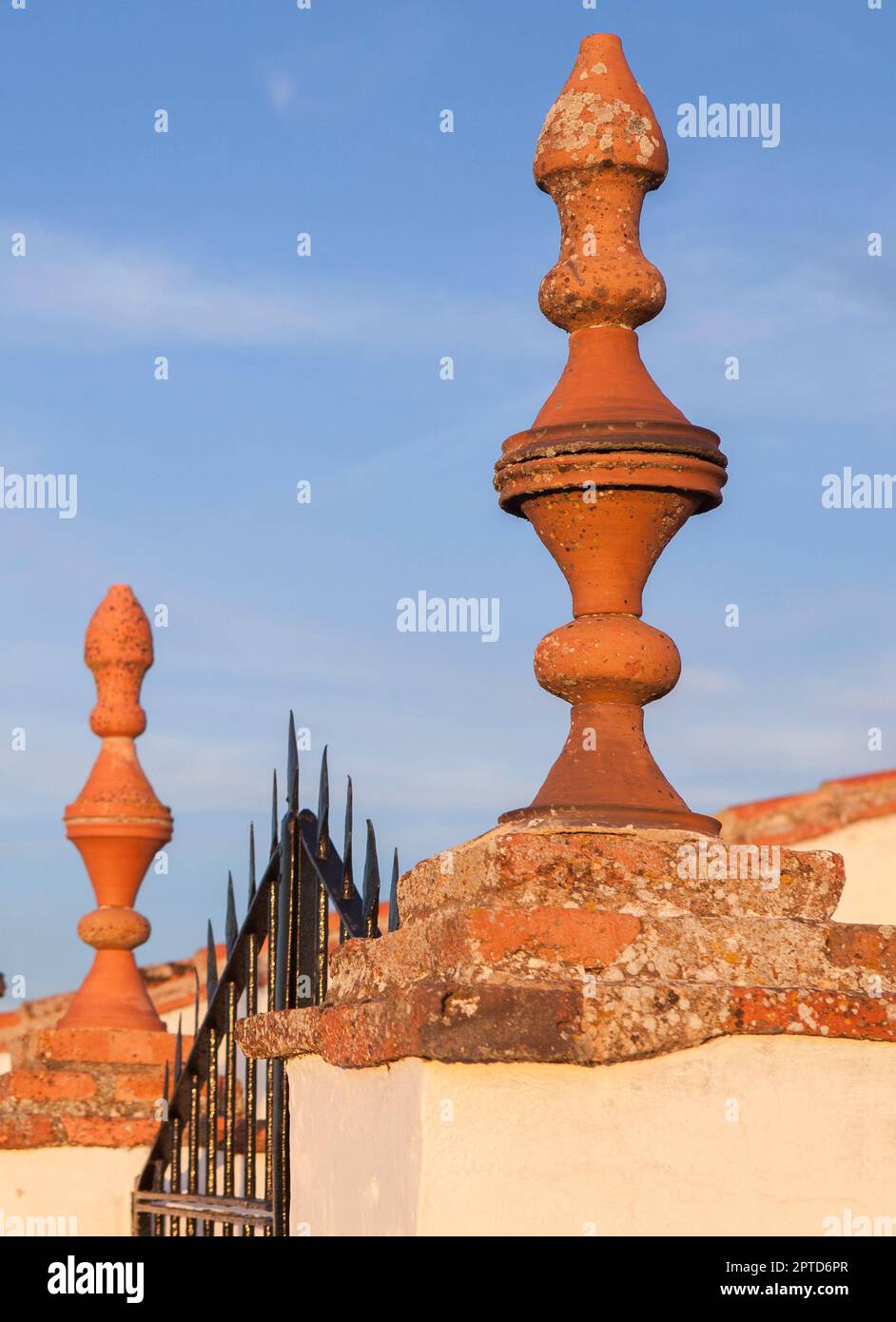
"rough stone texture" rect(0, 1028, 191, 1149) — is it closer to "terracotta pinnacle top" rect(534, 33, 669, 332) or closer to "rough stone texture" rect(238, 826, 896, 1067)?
"rough stone texture" rect(238, 826, 896, 1067)

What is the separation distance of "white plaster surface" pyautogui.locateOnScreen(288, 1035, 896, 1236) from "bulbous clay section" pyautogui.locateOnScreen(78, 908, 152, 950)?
5.08 metres

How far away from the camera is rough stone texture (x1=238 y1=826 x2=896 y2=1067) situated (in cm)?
291

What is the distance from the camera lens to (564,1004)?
292 cm

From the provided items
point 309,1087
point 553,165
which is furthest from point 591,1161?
point 553,165

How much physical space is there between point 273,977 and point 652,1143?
1.72 metres

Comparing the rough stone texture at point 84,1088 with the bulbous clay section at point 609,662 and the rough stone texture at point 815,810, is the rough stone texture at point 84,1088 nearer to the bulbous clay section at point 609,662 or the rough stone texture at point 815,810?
the rough stone texture at point 815,810

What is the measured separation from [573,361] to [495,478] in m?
0.32

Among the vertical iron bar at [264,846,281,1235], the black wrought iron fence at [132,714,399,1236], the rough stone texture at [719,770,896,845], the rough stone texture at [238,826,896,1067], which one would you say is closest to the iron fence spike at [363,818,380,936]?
the black wrought iron fence at [132,714,399,1236]

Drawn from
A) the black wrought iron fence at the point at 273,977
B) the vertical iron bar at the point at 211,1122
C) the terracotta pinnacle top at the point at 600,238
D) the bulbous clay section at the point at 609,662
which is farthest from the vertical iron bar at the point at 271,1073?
the terracotta pinnacle top at the point at 600,238

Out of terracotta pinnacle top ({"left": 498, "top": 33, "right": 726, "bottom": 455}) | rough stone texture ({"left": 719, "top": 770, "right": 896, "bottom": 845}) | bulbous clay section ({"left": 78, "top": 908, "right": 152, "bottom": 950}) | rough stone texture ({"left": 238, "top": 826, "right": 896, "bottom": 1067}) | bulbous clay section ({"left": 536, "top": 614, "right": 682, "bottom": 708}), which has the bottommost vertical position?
rough stone texture ({"left": 238, "top": 826, "right": 896, "bottom": 1067})

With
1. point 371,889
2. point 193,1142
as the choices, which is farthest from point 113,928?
point 371,889

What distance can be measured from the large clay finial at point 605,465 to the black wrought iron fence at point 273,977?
0.68 m

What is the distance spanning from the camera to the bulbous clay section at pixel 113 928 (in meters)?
7.98
